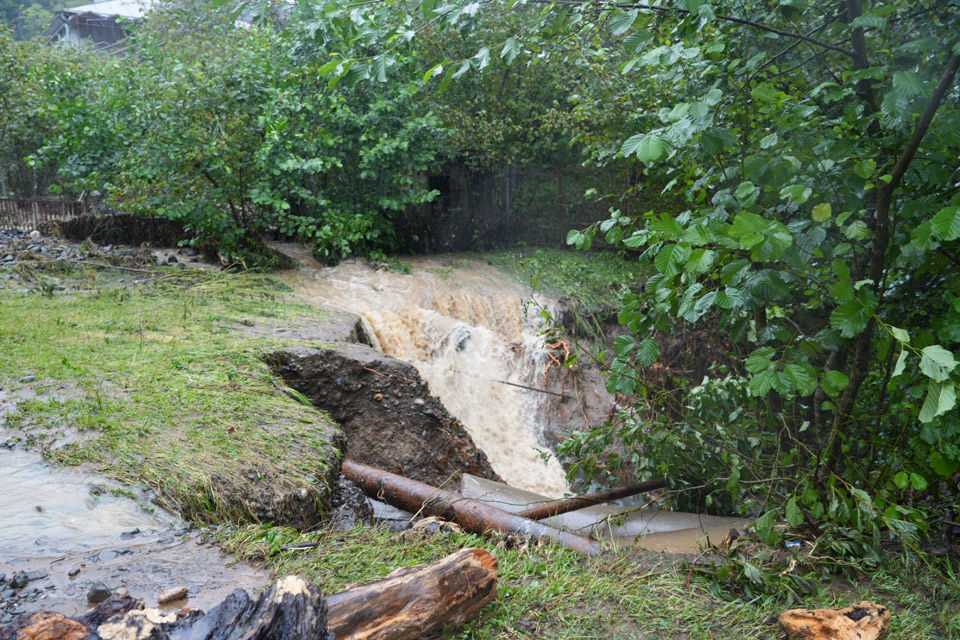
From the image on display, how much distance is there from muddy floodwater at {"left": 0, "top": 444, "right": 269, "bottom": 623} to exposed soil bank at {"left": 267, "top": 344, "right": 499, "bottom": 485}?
8.60ft

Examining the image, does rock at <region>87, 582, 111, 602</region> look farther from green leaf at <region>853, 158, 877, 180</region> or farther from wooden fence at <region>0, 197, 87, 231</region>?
wooden fence at <region>0, 197, 87, 231</region>

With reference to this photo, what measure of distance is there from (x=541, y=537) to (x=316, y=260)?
27.5 feet

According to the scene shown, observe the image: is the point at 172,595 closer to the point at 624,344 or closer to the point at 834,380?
the point at 624,344

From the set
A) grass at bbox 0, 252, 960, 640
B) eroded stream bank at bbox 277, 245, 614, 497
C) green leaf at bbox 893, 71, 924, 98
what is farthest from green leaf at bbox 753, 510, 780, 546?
eroded stream bank at bbox 277, 245, 614, 497

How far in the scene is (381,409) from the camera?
6555mm

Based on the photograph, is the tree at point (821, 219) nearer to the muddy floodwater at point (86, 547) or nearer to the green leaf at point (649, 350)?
the green leaf at point (649, 350)

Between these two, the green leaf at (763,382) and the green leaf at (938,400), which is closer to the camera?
the green leaf at (938,400)

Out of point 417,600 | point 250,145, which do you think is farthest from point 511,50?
point 250,145

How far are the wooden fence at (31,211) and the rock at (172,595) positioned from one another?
13645mm

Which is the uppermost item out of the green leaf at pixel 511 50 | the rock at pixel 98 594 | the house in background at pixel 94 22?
the house in background at pixel 94 22

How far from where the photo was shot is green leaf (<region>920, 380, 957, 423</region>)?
6.94ft

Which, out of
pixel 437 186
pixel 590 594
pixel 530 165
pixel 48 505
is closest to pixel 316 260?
pixel 437 186

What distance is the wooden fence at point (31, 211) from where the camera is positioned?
14.1 m

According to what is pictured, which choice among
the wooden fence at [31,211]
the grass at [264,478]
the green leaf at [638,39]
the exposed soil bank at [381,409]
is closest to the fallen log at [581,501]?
the grass at [264,478]
